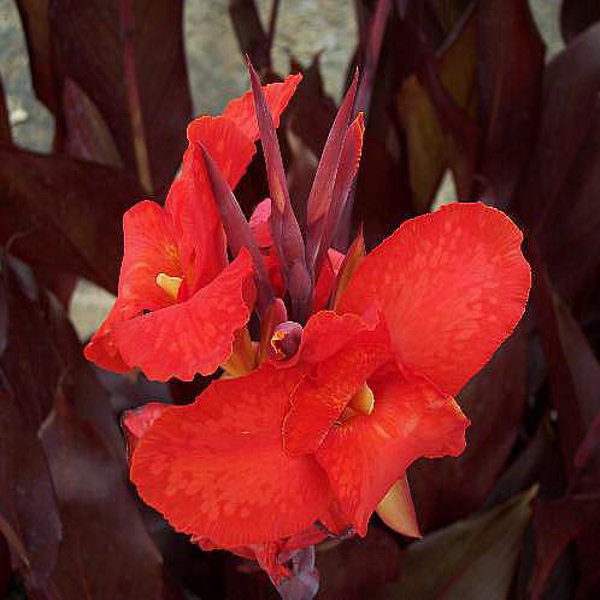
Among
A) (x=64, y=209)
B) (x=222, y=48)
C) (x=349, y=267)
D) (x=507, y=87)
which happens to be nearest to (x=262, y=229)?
(x=349, y=267)

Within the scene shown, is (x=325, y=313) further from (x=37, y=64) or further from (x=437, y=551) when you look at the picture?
(x=37, y=64)

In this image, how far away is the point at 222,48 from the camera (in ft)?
5.98

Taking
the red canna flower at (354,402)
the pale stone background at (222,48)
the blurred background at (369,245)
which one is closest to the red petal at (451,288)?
the red canna flower at (354,402)

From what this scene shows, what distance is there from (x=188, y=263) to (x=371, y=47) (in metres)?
0.43

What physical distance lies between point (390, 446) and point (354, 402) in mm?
23

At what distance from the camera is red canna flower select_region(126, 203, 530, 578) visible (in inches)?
12.0

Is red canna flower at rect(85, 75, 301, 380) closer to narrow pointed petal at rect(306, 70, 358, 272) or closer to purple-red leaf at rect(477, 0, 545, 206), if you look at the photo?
narrow pointed petal at rect(306, 70, 358, 272)

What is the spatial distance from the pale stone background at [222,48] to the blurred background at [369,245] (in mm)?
744

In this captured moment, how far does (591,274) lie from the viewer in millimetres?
896

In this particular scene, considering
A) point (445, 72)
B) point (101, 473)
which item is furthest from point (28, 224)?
point (445, 72)

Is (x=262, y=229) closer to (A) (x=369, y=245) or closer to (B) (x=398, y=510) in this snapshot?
(B) (x=398, y=510)

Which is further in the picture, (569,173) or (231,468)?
(569,173)

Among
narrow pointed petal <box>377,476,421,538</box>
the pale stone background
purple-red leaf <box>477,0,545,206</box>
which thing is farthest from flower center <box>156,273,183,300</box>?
the pale stone background

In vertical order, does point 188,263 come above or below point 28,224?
above
